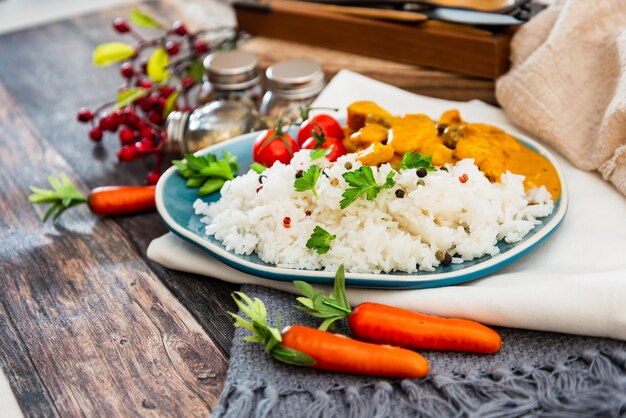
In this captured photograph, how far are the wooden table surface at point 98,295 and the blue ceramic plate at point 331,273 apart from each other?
0.42 ft

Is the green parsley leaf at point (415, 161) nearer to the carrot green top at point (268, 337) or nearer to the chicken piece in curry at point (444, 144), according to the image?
the chicken piece in curry at point (444, 144)

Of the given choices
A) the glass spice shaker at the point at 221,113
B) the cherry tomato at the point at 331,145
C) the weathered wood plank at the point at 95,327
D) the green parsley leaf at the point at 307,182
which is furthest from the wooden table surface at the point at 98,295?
the cherry tomato at the point at 331,145

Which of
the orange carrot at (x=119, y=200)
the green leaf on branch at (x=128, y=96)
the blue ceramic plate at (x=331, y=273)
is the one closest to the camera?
the blue ceramic plate at (x=331, y=273)

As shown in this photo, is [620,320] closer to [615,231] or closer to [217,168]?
[615,231]

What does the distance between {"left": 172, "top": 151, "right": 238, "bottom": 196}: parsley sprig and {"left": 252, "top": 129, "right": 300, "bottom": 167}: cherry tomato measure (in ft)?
0.31

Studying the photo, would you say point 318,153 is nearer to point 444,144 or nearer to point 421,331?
point 444,144

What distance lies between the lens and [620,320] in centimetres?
149

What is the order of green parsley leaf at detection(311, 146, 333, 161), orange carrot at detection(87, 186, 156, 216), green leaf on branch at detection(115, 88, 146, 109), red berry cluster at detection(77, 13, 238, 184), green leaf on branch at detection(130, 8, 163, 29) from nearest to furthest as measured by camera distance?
green parsley leaf at detection(311, 146, 333, 161) < orange carrot at detection(87, 186, 156, 216) < red berry cluster at detection(77, 13, 238, 184) < green leaf on branch at detection(115, 88, 146, 109) < green leaf on branch at detection(130, 8, 163, 29)

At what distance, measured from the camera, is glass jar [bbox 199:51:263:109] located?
2.45 meters

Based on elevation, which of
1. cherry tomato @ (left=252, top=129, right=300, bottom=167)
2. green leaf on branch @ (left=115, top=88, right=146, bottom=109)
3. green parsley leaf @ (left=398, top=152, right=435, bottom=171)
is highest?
green parsley leaf @ (left=398, top=152, right=435, bottom=171)

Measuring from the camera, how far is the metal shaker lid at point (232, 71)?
245cm

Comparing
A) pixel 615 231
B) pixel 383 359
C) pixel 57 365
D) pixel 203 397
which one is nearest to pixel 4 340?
pixel 57 365

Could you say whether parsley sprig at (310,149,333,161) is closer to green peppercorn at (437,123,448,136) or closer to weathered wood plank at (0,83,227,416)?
green peppercorn at (437,123,448,136)

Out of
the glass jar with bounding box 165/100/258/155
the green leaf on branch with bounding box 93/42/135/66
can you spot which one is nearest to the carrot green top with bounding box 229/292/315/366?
the glass jar with bounding box 165/100/258/155
